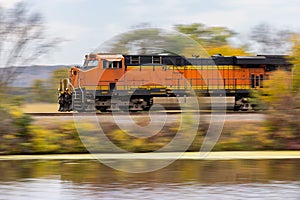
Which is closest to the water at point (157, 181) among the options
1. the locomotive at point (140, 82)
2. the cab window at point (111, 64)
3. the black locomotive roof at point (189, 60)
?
the locomotive at point (140, 82)

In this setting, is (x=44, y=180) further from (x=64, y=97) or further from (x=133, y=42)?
(x=133, y=42)

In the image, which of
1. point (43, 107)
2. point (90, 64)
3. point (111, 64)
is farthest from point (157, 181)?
point (43, 107)

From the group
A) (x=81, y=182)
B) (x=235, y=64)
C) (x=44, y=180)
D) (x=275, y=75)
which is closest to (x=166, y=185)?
(x=81, y=182)

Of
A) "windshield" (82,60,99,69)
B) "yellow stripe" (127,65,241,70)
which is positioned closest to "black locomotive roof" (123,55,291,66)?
"yellow stripe" (127,65,241,70)

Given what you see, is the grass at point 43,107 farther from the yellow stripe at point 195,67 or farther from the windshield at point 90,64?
the yellow stripe at point 195,67

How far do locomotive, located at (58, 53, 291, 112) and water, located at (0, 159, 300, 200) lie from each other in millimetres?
13049

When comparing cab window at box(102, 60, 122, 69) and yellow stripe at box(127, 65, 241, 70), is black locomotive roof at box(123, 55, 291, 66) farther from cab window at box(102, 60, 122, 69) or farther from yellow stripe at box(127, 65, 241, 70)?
cab window at box(102, 60, 122, 69)

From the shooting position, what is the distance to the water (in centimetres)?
1308

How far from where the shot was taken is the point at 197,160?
19609 mm

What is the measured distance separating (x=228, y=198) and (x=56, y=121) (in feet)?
38.7

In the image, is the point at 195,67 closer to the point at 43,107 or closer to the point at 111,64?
the point at 111,64

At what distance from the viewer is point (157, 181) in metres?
15.0

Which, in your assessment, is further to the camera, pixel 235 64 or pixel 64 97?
pixel 235 64

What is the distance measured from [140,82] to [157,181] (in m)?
18.5
